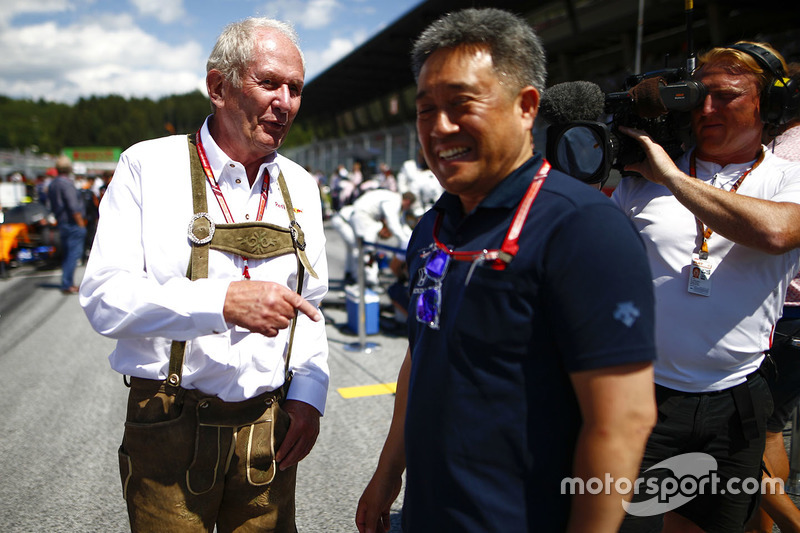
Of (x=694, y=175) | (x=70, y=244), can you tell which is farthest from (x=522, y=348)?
(x=70, y=244)

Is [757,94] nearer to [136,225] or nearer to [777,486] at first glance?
[777,486]

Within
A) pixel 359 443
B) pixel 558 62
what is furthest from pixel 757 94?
pixel 558 62

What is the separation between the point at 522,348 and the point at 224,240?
0.96 metres

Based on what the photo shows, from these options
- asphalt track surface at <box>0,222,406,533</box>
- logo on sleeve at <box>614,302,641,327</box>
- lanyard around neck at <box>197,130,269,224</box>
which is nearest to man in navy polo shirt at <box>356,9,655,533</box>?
logo on sleeve at <box>614,302,641,327</box>

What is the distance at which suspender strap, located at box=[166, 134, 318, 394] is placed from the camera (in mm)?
1556

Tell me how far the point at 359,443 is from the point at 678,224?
279 cm

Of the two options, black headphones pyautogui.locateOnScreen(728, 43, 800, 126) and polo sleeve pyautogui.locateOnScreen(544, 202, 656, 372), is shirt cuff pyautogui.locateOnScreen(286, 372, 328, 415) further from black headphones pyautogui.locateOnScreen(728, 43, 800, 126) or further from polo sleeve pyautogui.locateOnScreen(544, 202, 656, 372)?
black headphones pyautogui.locateOnScreen(728, 43, 800, 126)

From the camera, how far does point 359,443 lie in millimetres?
3881

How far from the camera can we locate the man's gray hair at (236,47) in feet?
5.44

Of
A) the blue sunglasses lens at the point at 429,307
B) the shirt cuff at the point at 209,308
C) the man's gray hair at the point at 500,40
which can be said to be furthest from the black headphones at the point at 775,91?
the shirt cuff at the point at 209,308

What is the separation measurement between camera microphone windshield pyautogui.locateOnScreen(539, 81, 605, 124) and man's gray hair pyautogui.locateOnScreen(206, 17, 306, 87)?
914mm

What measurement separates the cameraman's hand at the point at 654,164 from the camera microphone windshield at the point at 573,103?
0.48 ft

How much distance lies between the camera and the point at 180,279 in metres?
1.44

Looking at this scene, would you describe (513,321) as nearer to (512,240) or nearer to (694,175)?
(512,240)
